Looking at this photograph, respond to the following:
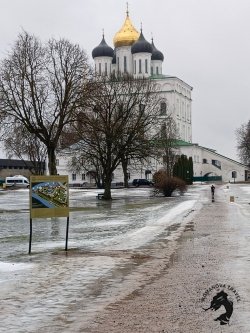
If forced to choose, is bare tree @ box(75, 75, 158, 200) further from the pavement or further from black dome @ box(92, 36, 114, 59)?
black dome @ box(92, 36, 114, 59)

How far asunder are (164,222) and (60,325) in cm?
1485

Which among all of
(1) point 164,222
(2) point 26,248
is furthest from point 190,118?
(2) point 26,248

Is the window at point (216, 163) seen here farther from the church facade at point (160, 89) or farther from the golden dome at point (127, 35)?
the golden dome at point (127, 35)

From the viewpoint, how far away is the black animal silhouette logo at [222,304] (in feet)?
21.6

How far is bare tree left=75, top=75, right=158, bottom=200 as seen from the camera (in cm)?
4362

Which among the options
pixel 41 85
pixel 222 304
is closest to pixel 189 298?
pixel 222 304

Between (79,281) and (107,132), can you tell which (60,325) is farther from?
(107,132)

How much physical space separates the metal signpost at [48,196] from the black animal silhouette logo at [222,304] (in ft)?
19.3

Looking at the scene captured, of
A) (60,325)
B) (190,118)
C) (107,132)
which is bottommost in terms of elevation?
(60,325)

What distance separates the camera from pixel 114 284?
29.2ft

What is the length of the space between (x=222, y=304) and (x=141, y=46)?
101 meters

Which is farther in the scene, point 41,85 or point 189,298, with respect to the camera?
point 41,85

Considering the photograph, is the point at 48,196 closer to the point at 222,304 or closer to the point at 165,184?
the point at 222,304

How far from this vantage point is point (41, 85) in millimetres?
39500
